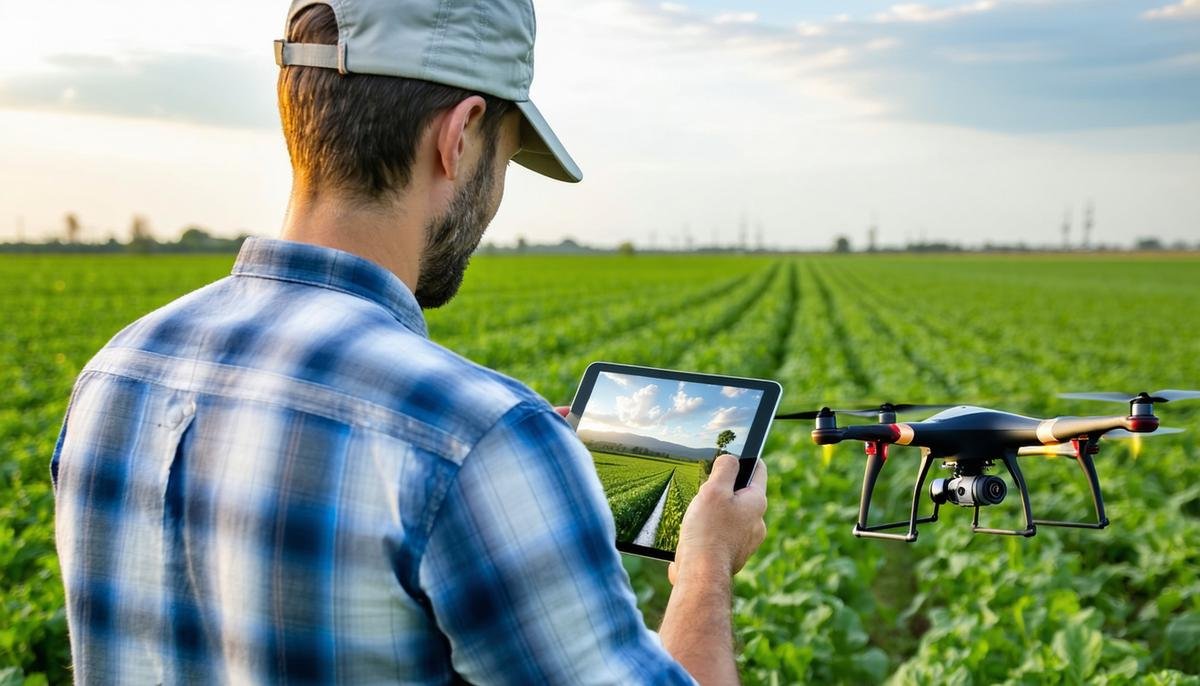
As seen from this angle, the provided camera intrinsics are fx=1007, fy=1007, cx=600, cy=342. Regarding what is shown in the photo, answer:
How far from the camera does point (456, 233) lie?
153 cm

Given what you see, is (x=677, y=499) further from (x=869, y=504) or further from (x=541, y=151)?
(x=541, y=151)

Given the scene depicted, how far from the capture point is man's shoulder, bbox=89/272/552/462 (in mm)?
1184

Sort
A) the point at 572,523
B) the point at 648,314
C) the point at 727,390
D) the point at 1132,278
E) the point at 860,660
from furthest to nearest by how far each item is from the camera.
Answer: the point at 1132,278 → the point at 648,314 → the point at 860,660 → the point at 727,390 → the point at 572,523

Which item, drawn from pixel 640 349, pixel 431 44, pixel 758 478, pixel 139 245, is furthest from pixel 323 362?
pixel 139 245

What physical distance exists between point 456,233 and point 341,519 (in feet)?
1.70

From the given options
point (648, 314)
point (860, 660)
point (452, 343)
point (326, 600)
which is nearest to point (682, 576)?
point (326, 600)

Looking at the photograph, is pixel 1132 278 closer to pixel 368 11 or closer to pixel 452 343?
pixel 452 343

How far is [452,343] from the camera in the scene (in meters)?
17.7

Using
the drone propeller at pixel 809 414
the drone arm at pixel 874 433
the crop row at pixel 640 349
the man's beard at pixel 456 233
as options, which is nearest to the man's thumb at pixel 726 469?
the drone propeller at pixel 809 414

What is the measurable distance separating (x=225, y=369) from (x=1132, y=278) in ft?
243

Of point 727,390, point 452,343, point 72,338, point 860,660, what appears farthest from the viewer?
point 72,338

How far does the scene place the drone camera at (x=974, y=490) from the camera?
1.14m

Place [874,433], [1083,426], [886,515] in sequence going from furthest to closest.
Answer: [886,515] < [874,433] < [1083,426]

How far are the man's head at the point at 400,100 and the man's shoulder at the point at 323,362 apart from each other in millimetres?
170
